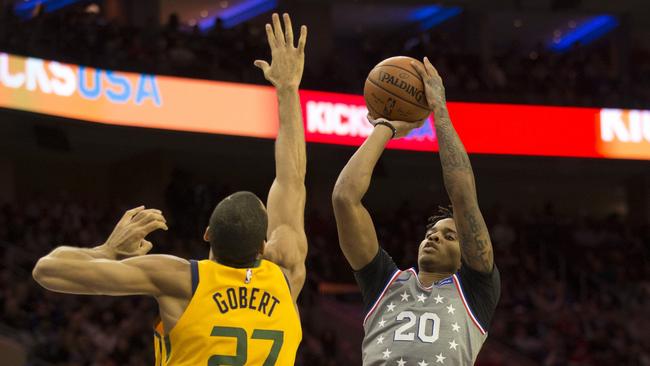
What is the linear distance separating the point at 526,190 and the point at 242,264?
2084cm

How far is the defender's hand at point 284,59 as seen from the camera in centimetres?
387

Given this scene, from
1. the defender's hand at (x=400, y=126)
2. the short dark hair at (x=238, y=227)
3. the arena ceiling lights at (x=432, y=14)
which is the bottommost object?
the short dark hair at (x=238, y=227)

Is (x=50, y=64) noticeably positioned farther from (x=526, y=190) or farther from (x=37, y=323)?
(x=526, y=190)

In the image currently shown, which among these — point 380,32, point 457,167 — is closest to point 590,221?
point 380,32

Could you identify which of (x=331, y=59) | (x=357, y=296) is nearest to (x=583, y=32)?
(x=331, y=59)

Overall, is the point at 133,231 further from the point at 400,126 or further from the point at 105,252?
the point at 400,126

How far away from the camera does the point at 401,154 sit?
18438mm

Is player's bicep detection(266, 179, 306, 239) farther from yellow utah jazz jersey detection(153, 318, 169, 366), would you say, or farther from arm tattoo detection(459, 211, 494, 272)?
arm tattoo detection(459, 211, 494, 272)

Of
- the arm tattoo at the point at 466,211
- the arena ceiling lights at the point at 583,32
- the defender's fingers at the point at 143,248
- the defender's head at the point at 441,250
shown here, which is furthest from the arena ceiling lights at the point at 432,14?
the defender's fingers at the point at 143,248

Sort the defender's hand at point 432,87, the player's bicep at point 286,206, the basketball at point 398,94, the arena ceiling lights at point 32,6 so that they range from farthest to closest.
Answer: the arena ceiling lights at point 32,6 < the basketball at point 398,94 < the defender's hand at point 432,87 < the player's bicep at point 286,206

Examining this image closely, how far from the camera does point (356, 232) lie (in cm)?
441

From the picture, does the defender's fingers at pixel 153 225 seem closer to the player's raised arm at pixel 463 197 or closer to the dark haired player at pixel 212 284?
the dark haired player at pixel 212 284

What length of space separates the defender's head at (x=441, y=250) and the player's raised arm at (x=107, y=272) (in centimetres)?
155

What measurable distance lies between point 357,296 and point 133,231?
1344cm
